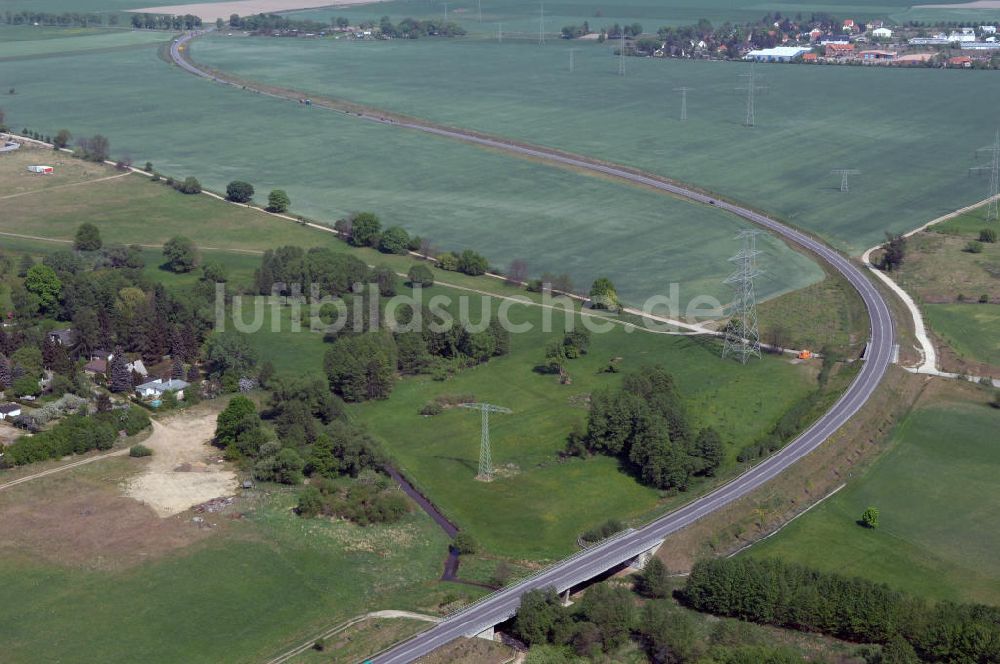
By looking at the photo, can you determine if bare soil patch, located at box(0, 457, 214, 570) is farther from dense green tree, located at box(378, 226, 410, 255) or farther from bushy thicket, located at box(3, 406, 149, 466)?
dense green tree, located at box(378, 226, 410, 255)

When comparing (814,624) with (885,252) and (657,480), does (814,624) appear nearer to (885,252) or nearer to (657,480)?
(657,480)

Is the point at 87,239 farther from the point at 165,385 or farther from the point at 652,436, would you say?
the point at 652,436

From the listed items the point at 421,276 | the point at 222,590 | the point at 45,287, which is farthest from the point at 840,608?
the point at 45,287

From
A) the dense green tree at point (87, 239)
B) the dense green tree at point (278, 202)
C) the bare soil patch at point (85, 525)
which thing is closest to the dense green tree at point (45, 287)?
the dense green tree at point (87, 239)

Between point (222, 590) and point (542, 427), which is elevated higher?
point (542, 427)

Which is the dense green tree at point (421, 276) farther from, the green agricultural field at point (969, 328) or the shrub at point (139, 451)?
the green agricultural field at point (969, 328)

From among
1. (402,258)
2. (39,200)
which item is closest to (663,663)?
(402,258)
